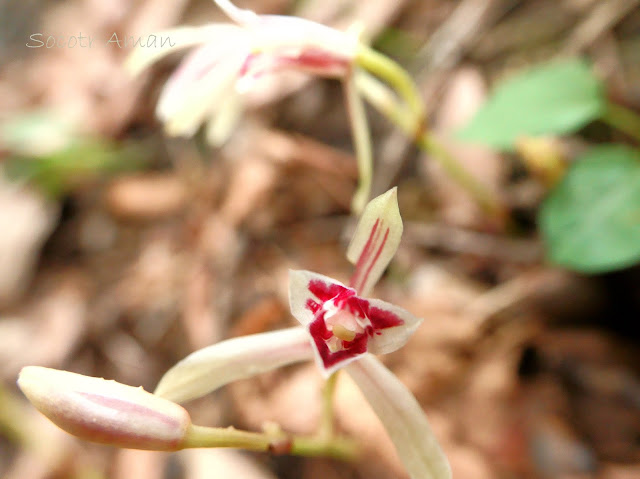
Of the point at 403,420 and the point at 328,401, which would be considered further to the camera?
the point at 328,401

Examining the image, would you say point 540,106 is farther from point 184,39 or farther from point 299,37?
point 184,39

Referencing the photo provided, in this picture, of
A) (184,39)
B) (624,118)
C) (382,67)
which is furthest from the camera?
(624,118)

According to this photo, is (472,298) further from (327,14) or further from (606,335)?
(327,14)

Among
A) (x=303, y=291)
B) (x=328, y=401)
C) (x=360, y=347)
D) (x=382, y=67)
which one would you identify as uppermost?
(x=382, y=67)

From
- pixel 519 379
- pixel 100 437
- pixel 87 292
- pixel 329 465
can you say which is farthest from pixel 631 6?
pixel 87 292

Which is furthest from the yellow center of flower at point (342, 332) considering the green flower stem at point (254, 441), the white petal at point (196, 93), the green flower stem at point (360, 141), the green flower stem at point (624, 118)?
the green flower stem at point (624, 118)

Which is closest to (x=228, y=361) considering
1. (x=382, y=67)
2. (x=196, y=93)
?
(x=196, y=93)

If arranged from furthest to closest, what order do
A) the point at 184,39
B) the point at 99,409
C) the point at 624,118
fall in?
the point at 624,118, the point at 184,39, the point at 99,409
